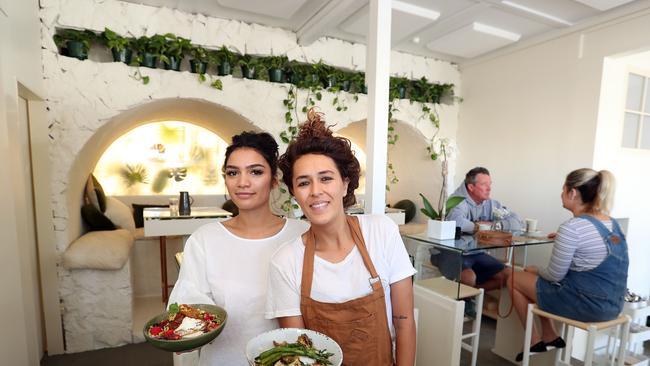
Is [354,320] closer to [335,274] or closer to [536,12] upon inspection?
[335,274]

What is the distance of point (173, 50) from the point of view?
3125 millimetres

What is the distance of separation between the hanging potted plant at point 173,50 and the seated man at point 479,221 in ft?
9.72

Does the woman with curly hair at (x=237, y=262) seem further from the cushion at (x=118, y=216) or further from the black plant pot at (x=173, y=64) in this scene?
the cushion at (x=118, y=216)

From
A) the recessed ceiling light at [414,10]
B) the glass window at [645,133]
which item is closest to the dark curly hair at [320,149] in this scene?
the recessed ceiling light at [414,10]

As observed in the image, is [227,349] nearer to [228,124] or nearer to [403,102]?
[228,124]

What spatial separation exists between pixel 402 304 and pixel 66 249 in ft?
10.1

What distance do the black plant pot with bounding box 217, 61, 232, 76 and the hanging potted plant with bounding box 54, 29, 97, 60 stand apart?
1.10 metres

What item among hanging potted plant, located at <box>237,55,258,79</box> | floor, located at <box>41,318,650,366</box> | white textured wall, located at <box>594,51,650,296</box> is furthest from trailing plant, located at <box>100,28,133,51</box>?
white textured wall, located at <box>594,51,650,296</box>

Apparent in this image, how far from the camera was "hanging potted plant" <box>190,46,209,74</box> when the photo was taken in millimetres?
3205

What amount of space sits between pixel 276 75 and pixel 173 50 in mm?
1004

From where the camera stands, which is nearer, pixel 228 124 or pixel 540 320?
pixel 540 320

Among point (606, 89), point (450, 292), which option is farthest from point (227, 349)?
point (606, 89)

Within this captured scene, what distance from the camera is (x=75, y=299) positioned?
118 inches

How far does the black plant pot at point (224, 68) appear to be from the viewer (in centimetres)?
334
